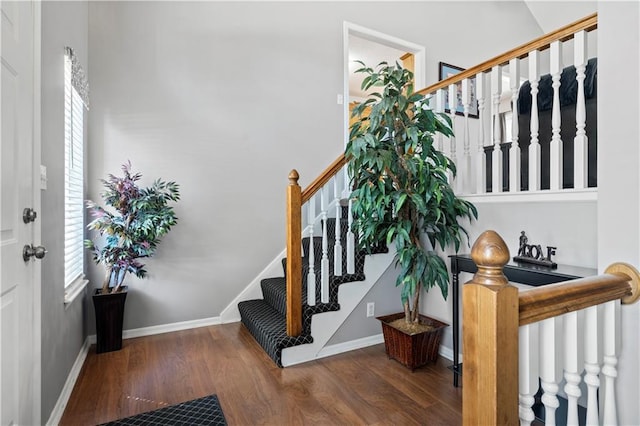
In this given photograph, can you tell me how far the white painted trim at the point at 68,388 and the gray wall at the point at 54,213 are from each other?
0.05m

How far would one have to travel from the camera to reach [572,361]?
38.8 inches

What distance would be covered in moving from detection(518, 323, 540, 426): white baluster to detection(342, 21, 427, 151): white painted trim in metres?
3.31

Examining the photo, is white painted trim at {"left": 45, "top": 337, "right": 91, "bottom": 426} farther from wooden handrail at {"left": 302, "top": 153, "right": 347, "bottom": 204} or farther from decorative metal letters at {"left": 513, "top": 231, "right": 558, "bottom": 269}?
decorative metal letters at {"left": 513, "top": 231, "right": 558, "bottom": 269}

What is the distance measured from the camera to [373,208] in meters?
2.35

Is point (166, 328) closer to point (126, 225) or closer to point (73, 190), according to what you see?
point (126, 225)

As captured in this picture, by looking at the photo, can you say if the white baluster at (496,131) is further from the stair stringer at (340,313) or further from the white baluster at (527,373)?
the white baluster at (527,373)

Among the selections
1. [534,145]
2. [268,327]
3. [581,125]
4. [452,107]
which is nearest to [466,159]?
[452,107]

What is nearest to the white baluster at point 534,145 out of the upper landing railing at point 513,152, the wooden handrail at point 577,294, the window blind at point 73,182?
the upper landing railing at point 513,152

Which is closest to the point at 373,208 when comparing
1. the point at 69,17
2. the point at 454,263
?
the point at 454,263

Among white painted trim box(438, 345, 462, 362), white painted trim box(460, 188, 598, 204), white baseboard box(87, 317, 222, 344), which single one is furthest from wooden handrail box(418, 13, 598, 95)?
white baseboard box(87, 317, 222, 344)

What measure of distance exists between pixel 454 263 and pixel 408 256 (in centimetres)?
29

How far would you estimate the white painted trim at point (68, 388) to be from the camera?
1768mm

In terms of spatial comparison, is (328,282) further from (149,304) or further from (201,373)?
(149,304)

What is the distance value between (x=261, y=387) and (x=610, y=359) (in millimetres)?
1790
